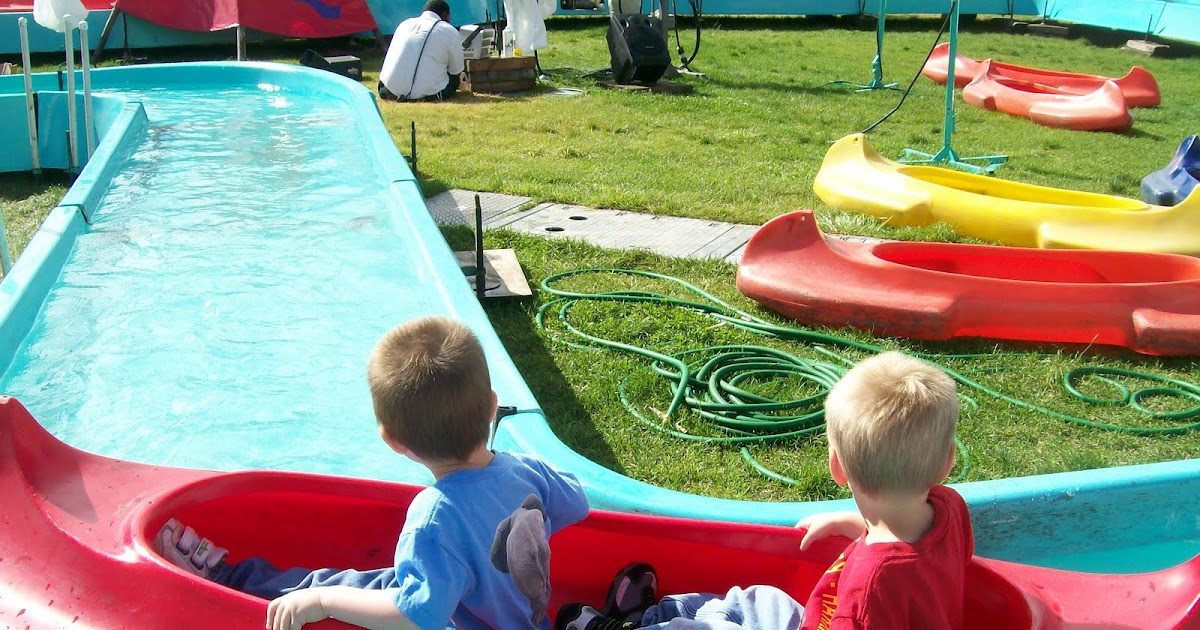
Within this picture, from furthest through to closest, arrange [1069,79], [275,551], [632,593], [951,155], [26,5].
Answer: [26,5], [1069,79], [951,155], [275,551], [632,593]

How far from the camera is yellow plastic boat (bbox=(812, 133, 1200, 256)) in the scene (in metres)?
5.16

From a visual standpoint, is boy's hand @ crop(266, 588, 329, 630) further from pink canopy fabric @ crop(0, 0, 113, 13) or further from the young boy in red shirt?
pink canopy fabric @ crop(0, 0, 113, 13)

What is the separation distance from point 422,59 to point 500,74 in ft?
2.99

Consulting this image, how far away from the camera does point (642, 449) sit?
3307 millimetres

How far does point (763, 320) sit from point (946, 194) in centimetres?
202

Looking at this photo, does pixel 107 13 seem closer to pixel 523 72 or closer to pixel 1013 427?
pixel 523 72

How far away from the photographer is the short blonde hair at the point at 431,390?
1.79 m

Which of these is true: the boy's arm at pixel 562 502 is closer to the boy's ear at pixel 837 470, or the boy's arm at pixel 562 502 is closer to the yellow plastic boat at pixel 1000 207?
the boy's ear at pixel 837 470

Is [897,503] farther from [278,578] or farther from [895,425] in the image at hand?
[278,578]

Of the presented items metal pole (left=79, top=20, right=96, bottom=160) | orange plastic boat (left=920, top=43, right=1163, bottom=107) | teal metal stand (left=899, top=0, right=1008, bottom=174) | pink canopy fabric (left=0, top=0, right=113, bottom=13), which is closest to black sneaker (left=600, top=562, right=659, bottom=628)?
metal pole (left=79, top=20, right=96, bottom=160)

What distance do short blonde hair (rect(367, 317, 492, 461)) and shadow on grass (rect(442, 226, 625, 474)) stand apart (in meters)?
1.35

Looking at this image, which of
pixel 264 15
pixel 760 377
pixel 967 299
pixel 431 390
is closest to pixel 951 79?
pixel 967 299

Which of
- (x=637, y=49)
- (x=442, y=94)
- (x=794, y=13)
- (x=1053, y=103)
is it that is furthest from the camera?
(x=794, y=13)

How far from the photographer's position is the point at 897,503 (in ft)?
5.49
